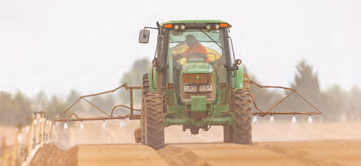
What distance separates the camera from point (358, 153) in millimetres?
12922

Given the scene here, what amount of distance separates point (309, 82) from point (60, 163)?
50.8 meters

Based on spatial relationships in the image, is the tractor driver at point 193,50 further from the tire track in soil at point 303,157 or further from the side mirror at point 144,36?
the tire track in soil at point 303,157

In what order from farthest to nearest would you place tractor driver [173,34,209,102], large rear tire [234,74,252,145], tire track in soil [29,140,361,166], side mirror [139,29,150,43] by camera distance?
tractor driver [173,34,209,102] < large rear tire [234,74,252,145] < side mirror [139,29,150,43] < tire track in soil [29,140,361,166]

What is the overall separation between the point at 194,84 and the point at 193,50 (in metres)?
1.07

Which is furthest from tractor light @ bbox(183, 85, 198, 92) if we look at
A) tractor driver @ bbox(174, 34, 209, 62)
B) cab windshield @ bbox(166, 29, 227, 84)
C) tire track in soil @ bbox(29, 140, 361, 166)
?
tire track in soil @ bbox(29, 140, 361, 166)

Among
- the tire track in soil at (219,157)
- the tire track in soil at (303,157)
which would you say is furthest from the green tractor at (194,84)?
the tire track in soil at (303,157)

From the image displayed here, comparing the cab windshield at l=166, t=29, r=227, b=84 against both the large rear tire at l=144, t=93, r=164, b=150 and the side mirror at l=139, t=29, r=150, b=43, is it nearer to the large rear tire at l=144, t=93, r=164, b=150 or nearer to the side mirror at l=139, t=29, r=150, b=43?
the side mirror at l=139, t=29, r=150, b=43

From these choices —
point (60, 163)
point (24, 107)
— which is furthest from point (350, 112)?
point (60, 163)

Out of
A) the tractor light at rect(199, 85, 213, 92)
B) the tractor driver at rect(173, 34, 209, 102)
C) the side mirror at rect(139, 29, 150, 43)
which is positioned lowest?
the tractor light at rect(199, 85, 213, 92)

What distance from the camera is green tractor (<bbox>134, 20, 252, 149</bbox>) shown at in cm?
1595

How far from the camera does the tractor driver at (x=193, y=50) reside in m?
16.9

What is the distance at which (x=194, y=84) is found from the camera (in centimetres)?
1623

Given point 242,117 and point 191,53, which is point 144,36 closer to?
point 191,53

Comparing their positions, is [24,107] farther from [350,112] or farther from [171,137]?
[350,112]
